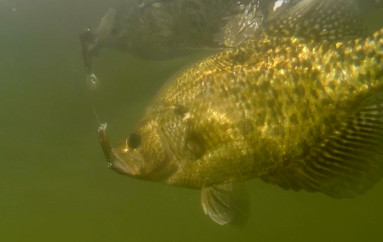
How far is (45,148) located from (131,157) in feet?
53.1

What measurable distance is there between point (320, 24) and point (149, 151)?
1172mm

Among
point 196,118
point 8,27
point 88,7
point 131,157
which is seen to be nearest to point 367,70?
point 196,118

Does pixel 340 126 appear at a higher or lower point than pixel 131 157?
higher

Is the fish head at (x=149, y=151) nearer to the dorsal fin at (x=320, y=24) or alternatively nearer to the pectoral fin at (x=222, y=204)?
the pectoral fin at (x=222, y=204)

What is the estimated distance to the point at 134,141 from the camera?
7.07 ft

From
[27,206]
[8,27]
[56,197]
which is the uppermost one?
[8,27]

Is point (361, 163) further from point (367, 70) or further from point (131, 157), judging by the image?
point (131, 157)

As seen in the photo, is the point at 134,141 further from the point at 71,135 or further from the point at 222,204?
the point at 71,135

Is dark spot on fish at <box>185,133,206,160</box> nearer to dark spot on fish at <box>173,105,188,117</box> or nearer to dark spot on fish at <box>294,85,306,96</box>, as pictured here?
dark spot on fish at <box>173,105,188,117</box>

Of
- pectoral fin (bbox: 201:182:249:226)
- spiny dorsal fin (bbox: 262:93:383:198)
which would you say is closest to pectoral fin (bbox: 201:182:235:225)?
pectoral fin (bbox: 201:182:249:226)

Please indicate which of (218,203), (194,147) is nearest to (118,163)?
(194,147)

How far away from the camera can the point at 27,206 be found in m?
25.2

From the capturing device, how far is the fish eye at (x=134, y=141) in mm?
2143

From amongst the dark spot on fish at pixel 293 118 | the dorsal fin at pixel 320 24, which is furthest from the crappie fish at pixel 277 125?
the dorsal fin at pixel 320 24
